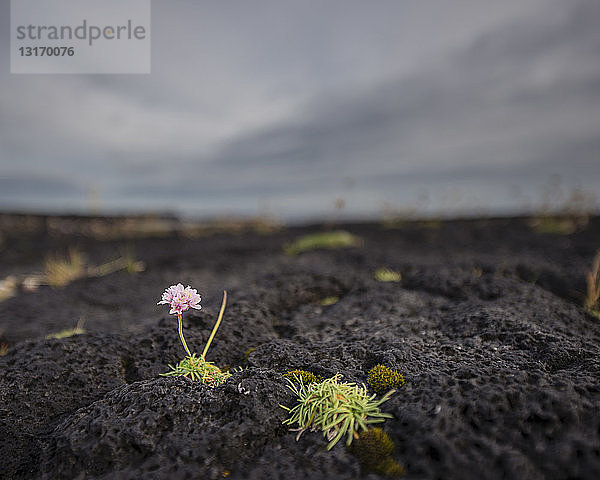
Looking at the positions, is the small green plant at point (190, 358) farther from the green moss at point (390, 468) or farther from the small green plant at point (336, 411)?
the green moss at point (390, 468)

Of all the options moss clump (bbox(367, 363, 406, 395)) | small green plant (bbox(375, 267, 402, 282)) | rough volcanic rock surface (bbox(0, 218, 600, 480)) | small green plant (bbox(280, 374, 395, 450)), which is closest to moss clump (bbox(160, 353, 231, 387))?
rough volcanic rock surface (bbox(0, 218, 600, 480))

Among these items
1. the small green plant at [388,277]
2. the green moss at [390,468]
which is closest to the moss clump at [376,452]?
the green moss at [390,468]

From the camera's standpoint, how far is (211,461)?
5.84ft

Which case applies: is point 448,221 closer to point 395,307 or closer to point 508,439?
point 395,307

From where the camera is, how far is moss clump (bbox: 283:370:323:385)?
2.31 m

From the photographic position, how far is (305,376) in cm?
234

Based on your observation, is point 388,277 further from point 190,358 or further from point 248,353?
point 190,358

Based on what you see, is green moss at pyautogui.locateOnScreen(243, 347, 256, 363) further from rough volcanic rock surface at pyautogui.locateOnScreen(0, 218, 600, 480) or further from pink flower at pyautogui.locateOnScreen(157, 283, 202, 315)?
pink flower at pyautogui.locateOnScreen(157, 283, 202, 315)

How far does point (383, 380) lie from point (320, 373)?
1.42 feet

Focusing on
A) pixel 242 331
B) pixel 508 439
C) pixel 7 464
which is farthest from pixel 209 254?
pixel 508 439

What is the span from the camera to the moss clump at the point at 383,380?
2164 millimetres

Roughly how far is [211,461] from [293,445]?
414mm

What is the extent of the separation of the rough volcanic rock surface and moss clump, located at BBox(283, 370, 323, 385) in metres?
0.09

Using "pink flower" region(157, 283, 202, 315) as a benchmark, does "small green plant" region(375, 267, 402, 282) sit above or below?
below
